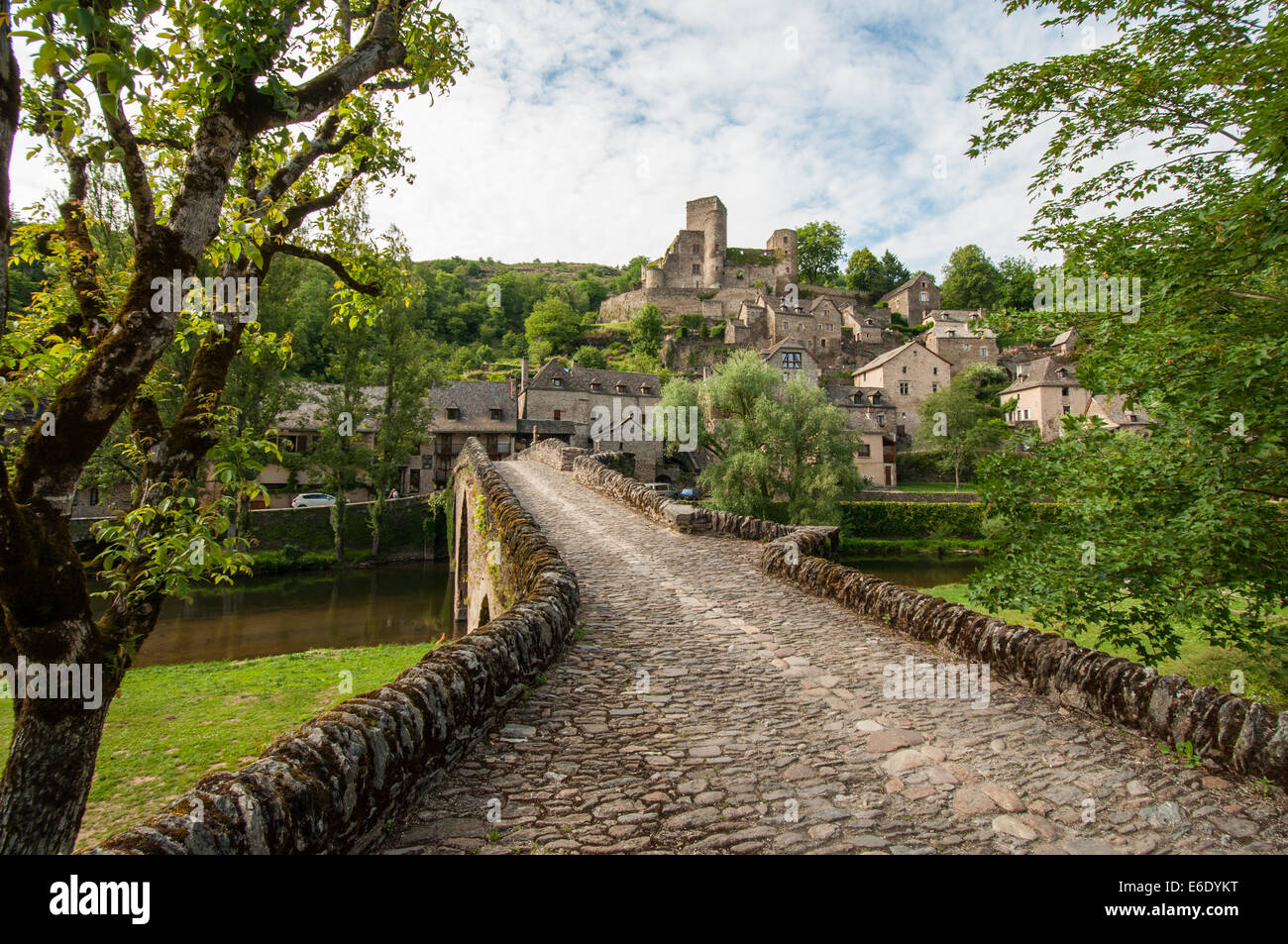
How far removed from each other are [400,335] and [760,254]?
74266 mm

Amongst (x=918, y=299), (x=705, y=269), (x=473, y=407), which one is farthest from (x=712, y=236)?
(x=473, y=407)

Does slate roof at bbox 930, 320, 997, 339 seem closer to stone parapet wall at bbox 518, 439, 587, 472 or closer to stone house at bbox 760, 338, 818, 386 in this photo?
stone house at bbox 760, 338, 818, 386

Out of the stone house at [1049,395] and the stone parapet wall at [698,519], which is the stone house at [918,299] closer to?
the stone house at [1049,395]

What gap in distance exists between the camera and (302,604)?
89.7ft

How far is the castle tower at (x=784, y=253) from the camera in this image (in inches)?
3873

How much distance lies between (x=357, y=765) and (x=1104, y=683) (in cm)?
533

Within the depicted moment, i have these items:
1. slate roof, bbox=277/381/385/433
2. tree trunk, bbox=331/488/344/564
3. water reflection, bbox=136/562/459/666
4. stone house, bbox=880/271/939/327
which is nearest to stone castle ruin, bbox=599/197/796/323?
stone house, bbox=880/271/939/327

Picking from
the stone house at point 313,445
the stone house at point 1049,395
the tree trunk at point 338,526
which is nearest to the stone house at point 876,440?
the stone house at point 1049,395

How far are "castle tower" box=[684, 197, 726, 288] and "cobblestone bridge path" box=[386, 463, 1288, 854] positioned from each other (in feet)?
315

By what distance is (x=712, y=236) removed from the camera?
98312 mm

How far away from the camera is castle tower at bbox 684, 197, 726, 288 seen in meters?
97.9

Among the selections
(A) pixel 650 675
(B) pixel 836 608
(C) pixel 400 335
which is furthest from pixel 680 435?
(A) pixel 650 675

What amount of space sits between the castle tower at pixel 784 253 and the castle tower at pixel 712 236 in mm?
1180

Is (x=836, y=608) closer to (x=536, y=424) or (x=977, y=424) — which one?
(x=536, y=424)
